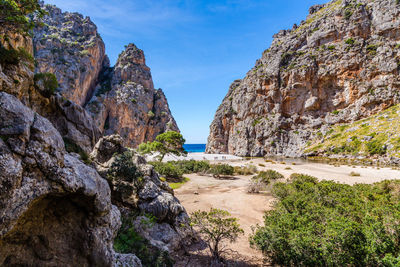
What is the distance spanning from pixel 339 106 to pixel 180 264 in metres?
63.9

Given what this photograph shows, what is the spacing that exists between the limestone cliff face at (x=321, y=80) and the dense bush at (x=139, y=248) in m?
56.0

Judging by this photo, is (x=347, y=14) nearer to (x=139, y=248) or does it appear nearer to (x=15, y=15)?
(x=15, y=15)

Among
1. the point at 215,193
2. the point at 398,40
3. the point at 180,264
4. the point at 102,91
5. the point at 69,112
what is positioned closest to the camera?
the point at 180,264

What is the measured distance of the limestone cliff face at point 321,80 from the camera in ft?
154

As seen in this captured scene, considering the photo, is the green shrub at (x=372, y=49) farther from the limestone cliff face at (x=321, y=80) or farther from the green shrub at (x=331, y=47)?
the green shrub at (x=331, y=47)

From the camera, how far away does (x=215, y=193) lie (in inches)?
647

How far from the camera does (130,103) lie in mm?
71562

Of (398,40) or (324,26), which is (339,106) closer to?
(398,40)

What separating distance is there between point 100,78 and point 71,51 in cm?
1551

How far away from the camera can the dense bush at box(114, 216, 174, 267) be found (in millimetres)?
5414

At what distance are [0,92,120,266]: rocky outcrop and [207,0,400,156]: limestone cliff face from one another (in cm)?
5810

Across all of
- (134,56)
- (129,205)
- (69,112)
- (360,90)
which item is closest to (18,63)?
Answer: (69,112)

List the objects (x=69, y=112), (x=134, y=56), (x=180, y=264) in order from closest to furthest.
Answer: (x=180, y=264), (x=69, y=112), (x=134, y=56)

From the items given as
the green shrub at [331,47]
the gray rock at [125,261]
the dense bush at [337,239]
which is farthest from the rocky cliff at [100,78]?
the dense bush at [337,239]
